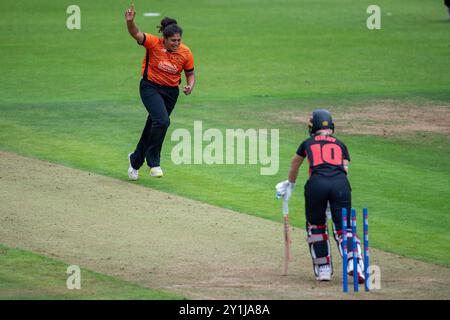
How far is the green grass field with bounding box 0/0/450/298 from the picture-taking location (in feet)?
55.2

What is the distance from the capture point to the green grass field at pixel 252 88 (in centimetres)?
1683

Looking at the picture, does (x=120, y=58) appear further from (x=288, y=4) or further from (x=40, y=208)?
(x=40, y=208)

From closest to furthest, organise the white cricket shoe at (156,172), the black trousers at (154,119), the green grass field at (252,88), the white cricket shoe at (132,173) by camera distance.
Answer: the green grass field at (252,88) < the black trousers at (154,119) < the white cricket shoe at (132,173) < the white cricket shoe at (156,172)

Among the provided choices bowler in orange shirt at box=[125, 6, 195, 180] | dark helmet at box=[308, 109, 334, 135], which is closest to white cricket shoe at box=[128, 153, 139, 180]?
bowler in orange shirt at box=[125, 6, 195, 180]

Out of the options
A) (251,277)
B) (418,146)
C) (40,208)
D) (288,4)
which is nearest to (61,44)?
(288,4)

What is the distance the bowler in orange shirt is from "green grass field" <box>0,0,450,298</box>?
0.60 metres

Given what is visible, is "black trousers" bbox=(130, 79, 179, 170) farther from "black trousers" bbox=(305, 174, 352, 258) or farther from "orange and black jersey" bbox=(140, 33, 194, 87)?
"black trousers" bbox=(305, 174, 352, 258)

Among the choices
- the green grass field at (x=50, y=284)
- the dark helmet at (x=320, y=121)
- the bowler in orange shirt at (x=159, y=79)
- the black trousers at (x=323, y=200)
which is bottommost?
the green grass field at (x=50, y=284)

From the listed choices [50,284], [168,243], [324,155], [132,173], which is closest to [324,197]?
[324,155]

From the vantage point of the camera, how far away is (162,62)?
17.3 meters

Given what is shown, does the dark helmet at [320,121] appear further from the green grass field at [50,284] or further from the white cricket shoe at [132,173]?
the white cricket shoe at [132,173]

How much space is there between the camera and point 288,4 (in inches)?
1647

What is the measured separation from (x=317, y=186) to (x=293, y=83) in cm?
1551

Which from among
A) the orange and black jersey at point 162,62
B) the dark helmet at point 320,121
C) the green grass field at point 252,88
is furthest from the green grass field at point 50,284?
the orange and black jersey at point 162,62
